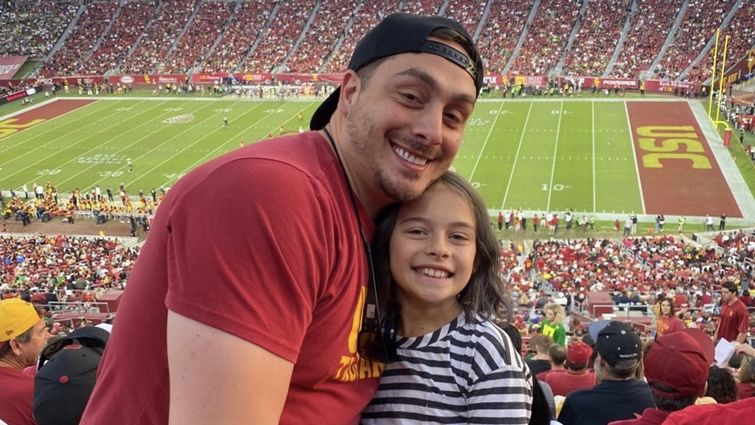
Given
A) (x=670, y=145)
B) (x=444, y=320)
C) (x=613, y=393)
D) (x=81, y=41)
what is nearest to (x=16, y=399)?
(x=444, y=320)

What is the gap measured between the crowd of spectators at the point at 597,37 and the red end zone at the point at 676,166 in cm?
736

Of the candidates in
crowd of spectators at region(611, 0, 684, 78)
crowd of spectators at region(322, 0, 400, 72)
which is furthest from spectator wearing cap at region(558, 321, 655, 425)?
crowd of spectators at region(322, 0, 400, 72)

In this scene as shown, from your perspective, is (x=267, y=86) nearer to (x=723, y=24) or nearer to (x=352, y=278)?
(x=723, y=24)

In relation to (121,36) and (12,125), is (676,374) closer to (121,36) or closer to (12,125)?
(12,125)

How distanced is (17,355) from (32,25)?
60.5 metres

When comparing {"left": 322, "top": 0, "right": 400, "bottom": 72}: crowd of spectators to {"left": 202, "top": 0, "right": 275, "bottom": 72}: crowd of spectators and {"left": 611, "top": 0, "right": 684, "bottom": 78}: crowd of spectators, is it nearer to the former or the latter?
{"left": 202, "top": 0, "right": 275, "bottom": 72}: crowd of spectators

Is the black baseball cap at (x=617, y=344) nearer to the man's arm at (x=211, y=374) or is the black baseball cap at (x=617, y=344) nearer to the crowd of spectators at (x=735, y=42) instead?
the man's arm at (x=211, y=374)

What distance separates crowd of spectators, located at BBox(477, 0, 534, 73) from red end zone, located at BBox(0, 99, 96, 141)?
2609cm

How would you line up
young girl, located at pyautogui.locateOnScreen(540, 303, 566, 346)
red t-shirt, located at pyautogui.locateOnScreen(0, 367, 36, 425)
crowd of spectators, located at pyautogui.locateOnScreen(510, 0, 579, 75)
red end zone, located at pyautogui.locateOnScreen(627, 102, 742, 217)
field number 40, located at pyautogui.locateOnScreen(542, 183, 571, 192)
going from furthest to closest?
1. crowd of spectators, located at pyautogui.locateOnScreen(510, 0, 579, 75)
2. field number 40, located at pyautogui.locateOnScreen(542, 183, 571, 192)
3. red end zone, located at pyautogui.locateOnScreen(627, 102, 742, 217)
4. young girl, located at pyautogui.locateOnScreen(540, 303, 566, 346)
5. red t-shirt, located at pyautogui.locateOnScreen(0, 367, 36, 425)

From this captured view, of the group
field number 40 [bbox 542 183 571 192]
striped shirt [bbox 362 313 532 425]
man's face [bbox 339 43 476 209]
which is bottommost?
field number 40 [bbox 542 183 571 192]

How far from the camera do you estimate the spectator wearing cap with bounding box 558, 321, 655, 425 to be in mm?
4027

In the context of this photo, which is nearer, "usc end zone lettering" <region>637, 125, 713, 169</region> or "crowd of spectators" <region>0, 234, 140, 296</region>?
"crowd of spectators" <region>0, 234, 140, 296</region>

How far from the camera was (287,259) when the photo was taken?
1.48 m

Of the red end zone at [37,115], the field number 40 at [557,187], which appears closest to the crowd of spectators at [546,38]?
the field number 40 at [557,187]
